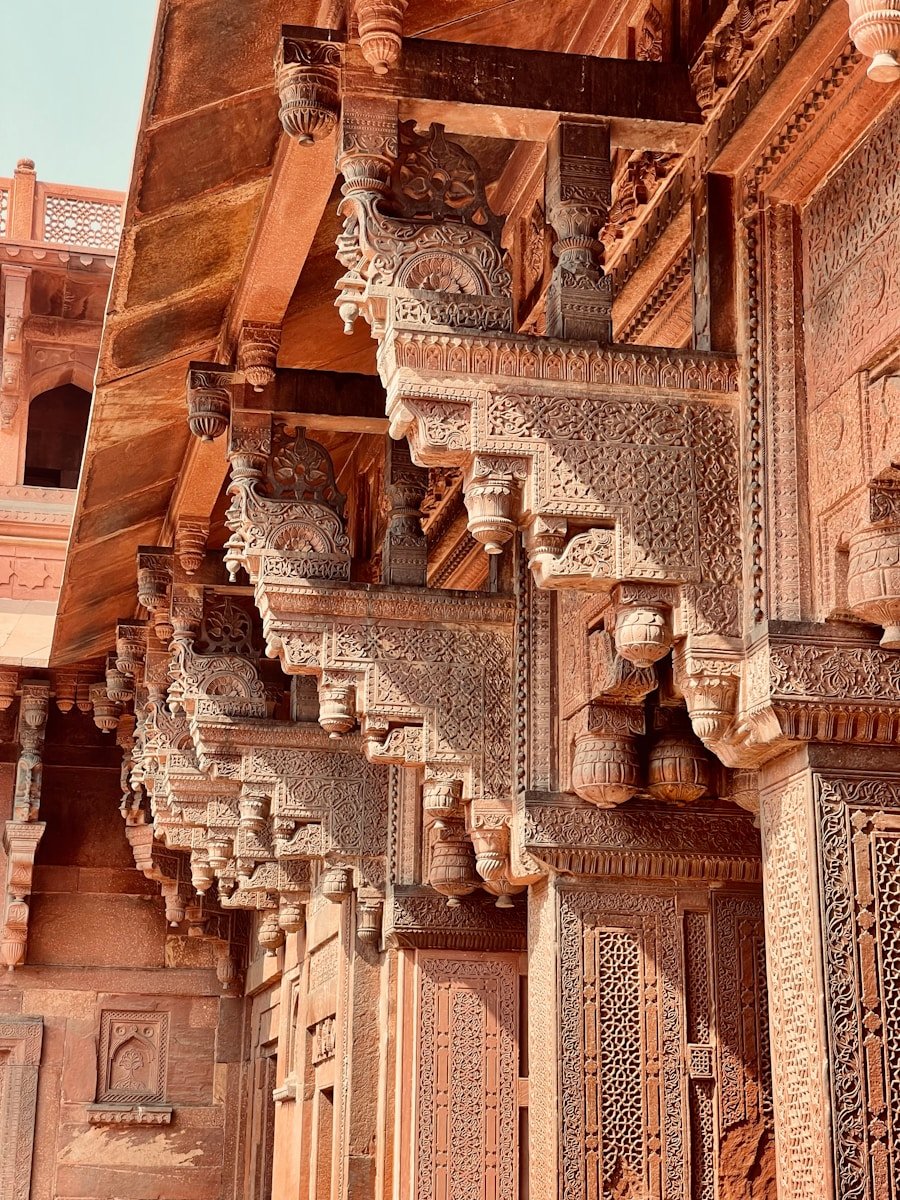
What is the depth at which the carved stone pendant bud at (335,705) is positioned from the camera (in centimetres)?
541

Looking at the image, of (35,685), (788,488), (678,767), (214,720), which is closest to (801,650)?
(788,488)

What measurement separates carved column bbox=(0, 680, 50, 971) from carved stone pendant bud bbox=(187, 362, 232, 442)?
6.22 metres

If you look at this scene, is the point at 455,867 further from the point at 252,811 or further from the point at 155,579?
the point at 155,579

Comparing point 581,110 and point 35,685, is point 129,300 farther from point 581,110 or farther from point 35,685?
point 35,685

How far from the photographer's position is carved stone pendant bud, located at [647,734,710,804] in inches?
189

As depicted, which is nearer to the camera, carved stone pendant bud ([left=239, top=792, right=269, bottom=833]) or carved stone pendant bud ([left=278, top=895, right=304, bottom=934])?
→ carved stone pendant bud ([left=239, top=792, right=269, bottom=833])

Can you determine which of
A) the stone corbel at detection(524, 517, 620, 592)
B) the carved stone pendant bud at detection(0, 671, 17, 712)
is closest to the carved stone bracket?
the stone corbel at detection(524, 517, 620, 592)

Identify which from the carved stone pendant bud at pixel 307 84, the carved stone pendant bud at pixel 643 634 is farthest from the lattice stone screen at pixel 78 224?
the carved stone pendant bud at pixel 643 634

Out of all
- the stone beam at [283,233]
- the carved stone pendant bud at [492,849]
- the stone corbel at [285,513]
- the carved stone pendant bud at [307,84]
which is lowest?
the carved stone pendant bud at [492,849]

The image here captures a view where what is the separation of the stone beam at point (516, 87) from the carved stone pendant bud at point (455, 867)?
2.92 metres

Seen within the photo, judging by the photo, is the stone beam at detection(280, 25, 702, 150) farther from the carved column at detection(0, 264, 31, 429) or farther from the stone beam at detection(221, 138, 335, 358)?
the carved column at detection(0, 264, 31, 429)

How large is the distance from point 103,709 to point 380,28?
7.77 metres

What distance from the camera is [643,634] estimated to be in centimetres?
379

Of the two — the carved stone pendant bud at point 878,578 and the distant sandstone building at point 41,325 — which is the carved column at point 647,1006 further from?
the distant sandstone building at point 41,325
